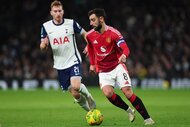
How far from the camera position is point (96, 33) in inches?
451

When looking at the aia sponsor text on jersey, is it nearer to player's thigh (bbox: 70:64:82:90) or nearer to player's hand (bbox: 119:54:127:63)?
player's thigh (bbox: 70:64:82:90)

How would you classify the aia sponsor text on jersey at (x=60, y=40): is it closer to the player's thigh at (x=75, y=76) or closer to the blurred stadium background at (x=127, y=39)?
the player's thigh at (x=75, y=76)

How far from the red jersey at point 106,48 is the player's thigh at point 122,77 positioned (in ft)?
0.47

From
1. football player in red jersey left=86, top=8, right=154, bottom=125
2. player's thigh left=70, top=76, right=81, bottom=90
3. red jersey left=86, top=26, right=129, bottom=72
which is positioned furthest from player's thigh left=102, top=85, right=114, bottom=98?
player's thigh left=70, top=76, right=81, bottom=90

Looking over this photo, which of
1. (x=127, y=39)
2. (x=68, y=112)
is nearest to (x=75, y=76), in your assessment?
(x=68, y=112)

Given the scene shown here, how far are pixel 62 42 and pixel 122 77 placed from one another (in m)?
1.93

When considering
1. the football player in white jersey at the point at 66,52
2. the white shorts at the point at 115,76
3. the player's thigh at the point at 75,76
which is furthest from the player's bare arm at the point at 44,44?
the white shorts at the point at 115,76

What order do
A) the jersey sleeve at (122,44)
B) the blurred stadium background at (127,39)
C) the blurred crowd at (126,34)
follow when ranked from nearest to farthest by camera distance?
the jersey sleeve at (122,44), the blurred stadium background at (127,39), the blurred crowd at (126,34)

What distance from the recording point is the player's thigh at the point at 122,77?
11109mm

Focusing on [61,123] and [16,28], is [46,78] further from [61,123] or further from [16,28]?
[61,123]

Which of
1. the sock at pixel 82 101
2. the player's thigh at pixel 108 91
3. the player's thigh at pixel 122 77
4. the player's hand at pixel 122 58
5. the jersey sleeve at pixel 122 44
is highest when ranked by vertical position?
the jersey sleeve at pixel 122 44

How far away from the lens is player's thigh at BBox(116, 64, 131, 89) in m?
11.1

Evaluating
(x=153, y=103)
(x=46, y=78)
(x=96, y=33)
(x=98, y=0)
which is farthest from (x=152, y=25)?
(x=96, y=33)

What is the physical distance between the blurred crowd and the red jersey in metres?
14.7
